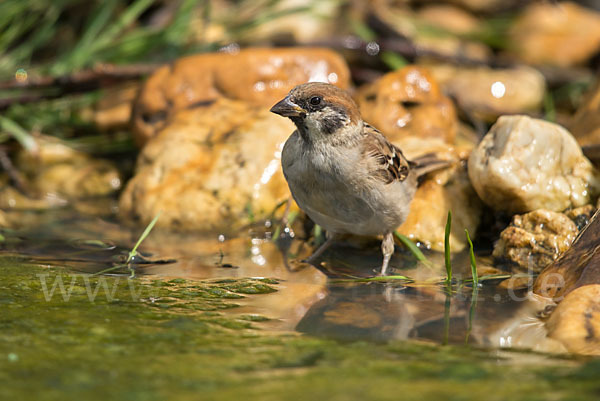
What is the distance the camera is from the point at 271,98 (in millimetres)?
6047

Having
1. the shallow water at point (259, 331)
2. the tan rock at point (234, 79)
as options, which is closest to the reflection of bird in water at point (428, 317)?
the shallow water at point (259, 331)

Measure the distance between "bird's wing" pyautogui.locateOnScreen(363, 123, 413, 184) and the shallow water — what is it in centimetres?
59

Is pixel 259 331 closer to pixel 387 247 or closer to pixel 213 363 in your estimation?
pixel 213 363

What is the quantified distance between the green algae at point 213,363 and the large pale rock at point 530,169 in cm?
189

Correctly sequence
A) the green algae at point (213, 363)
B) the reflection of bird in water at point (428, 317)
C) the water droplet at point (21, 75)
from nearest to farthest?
the green algae at point (213, 363) → the reflection of bird in water at point (428, 317) → the water droplet at point (21, 75)

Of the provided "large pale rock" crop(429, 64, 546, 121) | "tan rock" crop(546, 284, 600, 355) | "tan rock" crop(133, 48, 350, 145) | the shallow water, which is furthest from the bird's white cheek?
"large pale rock" crop(429, 64, 546, 121)

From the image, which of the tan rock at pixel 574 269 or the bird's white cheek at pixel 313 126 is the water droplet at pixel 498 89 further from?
the bird's white cheek at pixel 313 126

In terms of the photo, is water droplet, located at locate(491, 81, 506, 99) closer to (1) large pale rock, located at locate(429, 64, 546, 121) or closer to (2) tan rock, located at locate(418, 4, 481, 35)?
(1) large pale rock, located at locate(429, 64, 546, 121)

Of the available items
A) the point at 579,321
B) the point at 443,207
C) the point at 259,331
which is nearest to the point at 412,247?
the point at 443,207

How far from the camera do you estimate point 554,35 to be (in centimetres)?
815

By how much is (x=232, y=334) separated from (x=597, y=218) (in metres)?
2.13

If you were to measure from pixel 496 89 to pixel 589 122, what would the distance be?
1706 millimetres

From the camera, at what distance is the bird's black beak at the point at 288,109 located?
3.86m

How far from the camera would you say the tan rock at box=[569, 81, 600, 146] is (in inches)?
201
